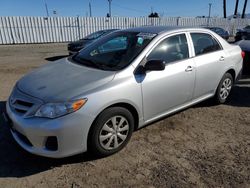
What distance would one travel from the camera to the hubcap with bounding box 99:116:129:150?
2.95 metres

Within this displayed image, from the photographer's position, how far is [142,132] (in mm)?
3736

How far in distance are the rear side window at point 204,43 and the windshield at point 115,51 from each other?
0.94m

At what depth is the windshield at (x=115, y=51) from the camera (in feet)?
10.8

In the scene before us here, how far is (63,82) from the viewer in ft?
9.76

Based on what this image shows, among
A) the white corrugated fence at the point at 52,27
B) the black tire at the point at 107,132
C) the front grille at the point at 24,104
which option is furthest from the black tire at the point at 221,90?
the white corrugated fence at the point at 52,27

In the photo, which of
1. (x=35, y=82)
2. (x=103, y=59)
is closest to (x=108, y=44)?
(x=103, y=59)

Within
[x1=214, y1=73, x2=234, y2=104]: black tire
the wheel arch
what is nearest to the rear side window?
[x1=214, y1=73, x2=234, y2=104]: black tire

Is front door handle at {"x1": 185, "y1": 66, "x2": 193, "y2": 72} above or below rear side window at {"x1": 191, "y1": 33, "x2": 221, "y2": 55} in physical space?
below

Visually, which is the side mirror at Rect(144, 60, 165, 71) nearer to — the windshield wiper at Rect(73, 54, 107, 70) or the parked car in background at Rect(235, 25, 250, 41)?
the windshield wiper at Rect(73, 54, 107, 70)

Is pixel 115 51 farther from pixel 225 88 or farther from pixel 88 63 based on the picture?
pixel 225 88

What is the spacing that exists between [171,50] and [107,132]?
1656 millimetres

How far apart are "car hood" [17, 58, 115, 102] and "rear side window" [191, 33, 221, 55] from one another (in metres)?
1.82

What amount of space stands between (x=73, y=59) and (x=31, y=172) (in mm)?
1905

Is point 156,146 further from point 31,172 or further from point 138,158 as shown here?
point 31,172
